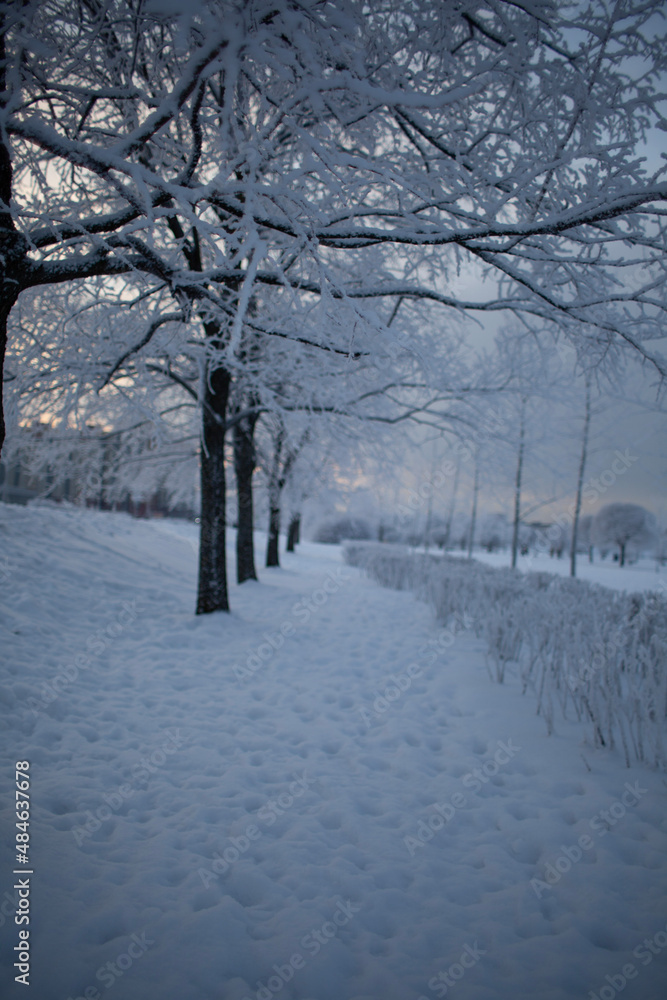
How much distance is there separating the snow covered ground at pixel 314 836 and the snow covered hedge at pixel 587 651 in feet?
0.88

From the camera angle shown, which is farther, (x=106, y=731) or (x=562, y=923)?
(x=106, y=731)

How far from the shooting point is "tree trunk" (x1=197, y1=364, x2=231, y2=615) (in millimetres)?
6230

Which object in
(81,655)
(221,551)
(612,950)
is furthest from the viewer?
(221,551)

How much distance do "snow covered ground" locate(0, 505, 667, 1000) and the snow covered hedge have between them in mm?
269

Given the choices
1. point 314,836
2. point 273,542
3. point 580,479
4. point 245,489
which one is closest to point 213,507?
point 245,489

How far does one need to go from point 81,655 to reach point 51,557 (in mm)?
3211

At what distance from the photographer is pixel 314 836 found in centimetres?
226

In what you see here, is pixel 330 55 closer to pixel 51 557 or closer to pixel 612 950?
pixel 612 950

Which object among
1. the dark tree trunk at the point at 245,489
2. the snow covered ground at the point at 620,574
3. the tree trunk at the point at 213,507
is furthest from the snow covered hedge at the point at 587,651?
the dark tree trunk at the point at 245,489

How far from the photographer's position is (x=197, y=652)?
5.07 metres

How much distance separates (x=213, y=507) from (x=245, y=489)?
292 cm

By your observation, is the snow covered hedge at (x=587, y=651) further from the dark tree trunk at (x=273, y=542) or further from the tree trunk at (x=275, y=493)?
the dark tree trunk at (x=273, y=542)

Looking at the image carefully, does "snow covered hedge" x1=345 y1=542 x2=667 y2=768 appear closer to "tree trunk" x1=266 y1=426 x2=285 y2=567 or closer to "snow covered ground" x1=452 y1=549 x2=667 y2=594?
"snow covered ground" x1=452 y1=549 x2=667 y2=594

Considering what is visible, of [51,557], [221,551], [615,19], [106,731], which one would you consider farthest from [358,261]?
[51,557]
